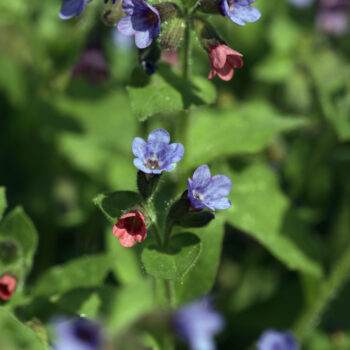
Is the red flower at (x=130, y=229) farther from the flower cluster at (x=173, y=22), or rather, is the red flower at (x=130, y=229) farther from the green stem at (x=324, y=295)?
the green stem at (x=324, y=295)

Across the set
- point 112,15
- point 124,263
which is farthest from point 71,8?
point 124,263

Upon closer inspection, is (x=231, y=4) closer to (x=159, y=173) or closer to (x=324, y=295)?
(x=159, y=173)

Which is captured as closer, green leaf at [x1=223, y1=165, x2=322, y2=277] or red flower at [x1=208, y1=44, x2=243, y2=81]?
red flower at [x1=208, y1=44, x2=243, y2=81]

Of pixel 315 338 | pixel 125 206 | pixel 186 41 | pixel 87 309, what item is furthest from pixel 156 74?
pixel 315 338

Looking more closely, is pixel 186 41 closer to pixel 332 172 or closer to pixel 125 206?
pixel 125 206

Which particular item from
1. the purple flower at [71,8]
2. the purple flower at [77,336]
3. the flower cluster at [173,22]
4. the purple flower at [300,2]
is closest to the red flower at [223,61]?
the flower cluster at [173,22]

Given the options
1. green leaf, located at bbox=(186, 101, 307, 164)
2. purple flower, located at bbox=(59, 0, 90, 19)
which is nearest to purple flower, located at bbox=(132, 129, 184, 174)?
purple flower, located at bbox=(59, 0, 90, 19)

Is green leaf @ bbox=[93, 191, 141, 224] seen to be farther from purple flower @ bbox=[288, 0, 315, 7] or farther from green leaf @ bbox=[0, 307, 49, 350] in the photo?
purple flower @ bbox=[288, 0, 315, 7]
